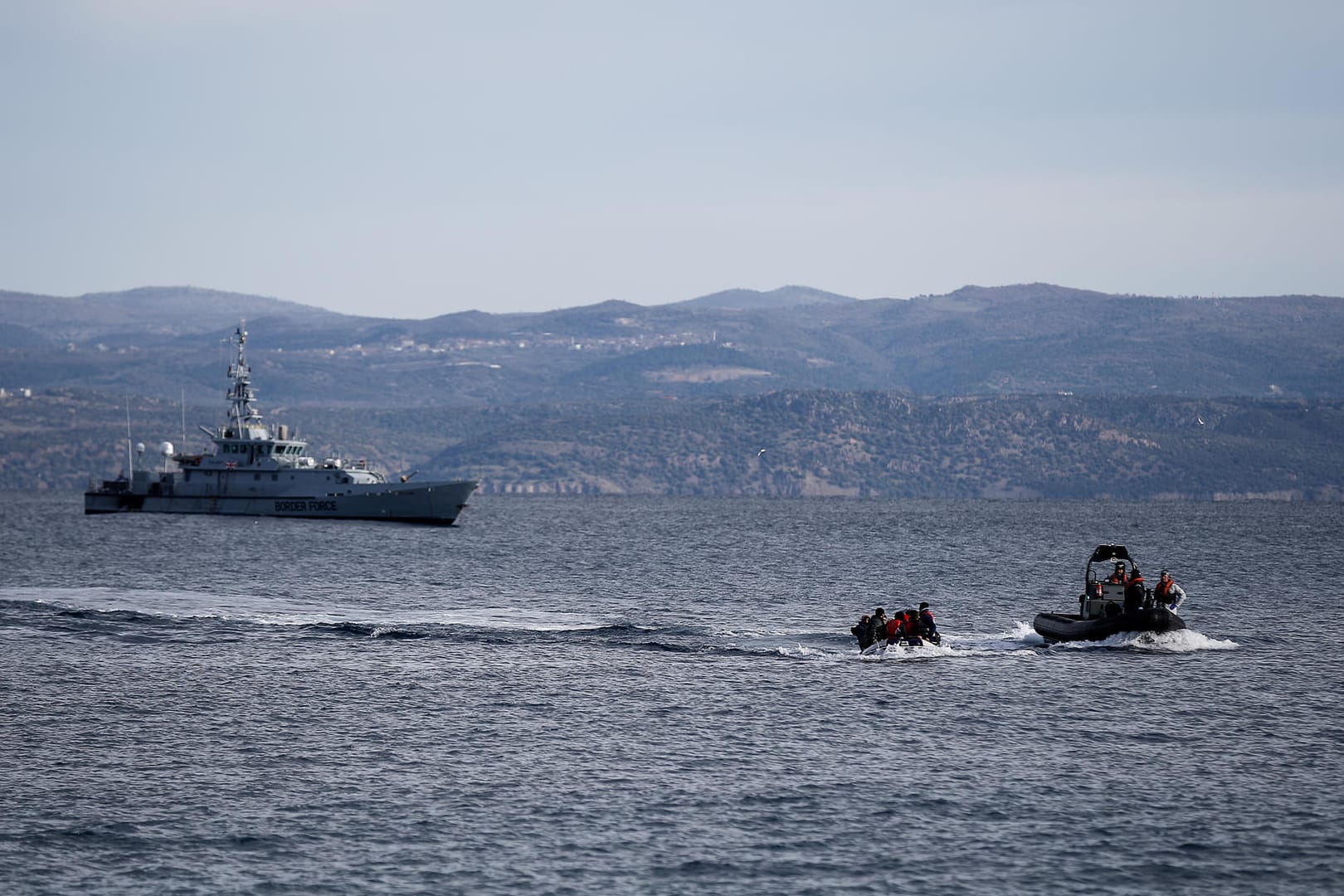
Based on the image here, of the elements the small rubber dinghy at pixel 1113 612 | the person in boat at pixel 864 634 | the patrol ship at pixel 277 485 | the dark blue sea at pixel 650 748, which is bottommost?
the dark blue sea at pixel 650 748

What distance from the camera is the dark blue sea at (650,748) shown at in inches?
1273

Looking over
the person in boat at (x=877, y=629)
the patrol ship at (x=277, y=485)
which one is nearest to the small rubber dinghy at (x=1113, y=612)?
the person in boat at (x=877, y=629)

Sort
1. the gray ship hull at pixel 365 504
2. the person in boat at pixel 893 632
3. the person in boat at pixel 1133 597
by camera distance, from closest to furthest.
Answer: the person in boat at pixel 893 632 < the person in boat at pixel 1133 597 < the gray ship hull at pixel 365 504

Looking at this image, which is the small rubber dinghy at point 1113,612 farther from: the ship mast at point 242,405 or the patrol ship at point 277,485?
the ship mast at point 242,405

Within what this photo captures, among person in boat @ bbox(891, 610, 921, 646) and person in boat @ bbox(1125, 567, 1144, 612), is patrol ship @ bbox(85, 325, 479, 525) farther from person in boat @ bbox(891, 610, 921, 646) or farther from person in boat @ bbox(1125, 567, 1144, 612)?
person in boat @ bbox(1125, 567, 1144, 612)

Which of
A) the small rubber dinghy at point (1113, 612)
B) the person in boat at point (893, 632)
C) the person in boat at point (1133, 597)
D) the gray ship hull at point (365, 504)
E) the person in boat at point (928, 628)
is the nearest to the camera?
the person in boat at point (893, 632)

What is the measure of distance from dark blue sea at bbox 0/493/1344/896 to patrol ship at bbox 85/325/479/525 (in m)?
71.1

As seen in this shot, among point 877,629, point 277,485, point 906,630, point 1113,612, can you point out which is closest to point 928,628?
point 906,630

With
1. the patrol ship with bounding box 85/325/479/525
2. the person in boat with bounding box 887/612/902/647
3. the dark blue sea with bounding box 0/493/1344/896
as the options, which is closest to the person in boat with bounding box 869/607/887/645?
the person in boat with bounding box 887/612/902/647

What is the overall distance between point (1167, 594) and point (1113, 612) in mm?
2916

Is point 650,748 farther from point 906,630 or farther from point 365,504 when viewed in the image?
point 365,504

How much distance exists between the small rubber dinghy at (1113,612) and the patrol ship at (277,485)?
9965 cm

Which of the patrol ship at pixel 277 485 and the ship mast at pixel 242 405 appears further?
the patrol ship at pixel 277 485

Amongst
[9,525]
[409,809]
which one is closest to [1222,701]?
[409,809]
